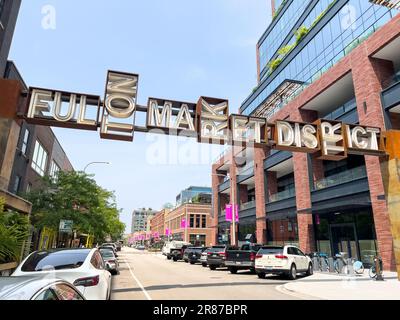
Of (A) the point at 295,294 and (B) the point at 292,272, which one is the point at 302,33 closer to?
(B) the point at 292,272

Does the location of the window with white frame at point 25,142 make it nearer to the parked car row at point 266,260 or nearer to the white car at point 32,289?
the parked car row at point 266,260

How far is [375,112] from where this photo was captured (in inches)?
782

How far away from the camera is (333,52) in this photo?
1052 inches

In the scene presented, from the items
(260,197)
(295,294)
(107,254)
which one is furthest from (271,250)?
(260,197)

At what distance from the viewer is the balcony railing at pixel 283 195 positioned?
29.3 m

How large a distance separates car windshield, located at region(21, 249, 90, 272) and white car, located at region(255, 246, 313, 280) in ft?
35.9

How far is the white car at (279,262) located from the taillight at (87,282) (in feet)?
37.1

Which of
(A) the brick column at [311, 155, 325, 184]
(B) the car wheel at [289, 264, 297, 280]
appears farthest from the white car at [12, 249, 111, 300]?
(A) the brick column at [311, 155, 325, 184]

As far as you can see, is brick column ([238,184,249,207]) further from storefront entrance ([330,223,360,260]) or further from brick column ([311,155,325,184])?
storefront entrance ([330,223,360,260])

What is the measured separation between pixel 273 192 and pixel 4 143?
1119 inches

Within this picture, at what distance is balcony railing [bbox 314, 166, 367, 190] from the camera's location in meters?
20.9
